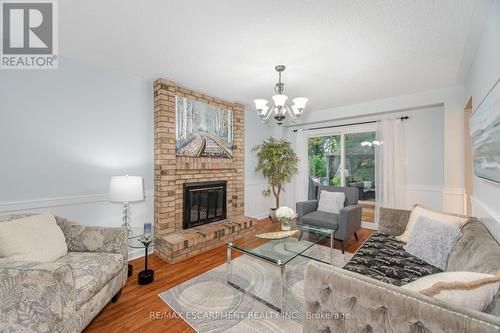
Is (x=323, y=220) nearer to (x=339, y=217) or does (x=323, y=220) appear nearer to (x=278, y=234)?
(x=339, y=217)

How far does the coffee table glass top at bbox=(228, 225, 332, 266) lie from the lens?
6.97ft

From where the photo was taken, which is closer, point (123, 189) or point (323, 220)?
point (123, 189)

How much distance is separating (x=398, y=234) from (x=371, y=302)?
1989 mm

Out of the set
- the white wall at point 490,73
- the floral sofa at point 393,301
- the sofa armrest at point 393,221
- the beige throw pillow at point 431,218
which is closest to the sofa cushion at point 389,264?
the floral sofa at point 393,301

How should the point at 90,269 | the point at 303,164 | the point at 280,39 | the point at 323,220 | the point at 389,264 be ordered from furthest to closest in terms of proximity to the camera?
the point at 303,164, the point at 323,220, the point at 280,39, the point at 389,264, the point at 90,269

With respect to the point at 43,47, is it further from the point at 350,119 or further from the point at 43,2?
the point at 350,119

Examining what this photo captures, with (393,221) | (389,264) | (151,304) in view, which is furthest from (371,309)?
(393,221)

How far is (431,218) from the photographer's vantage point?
2023 mm

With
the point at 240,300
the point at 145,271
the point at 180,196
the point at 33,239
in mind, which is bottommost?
the point at 240,300

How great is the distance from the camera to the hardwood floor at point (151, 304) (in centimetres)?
171

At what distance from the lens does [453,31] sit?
197cm

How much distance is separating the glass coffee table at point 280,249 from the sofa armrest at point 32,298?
1353 mm

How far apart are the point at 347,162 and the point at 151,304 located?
4178 millimetres

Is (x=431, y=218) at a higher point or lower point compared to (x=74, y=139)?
lower
